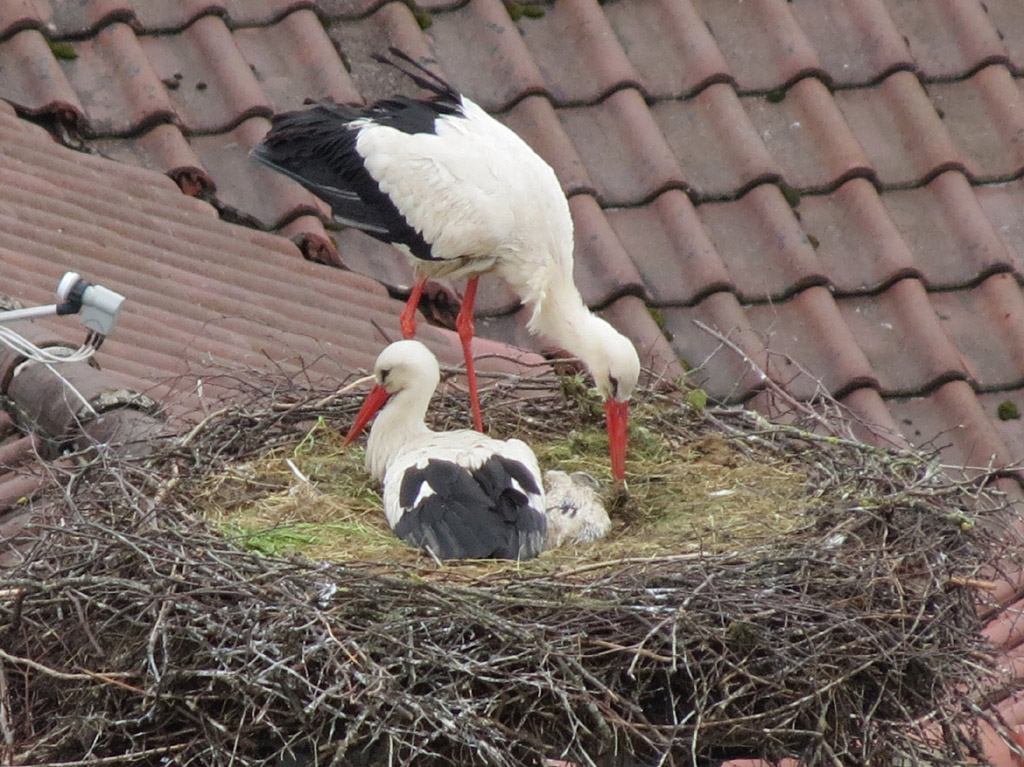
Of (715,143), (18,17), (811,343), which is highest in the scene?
(18,17)

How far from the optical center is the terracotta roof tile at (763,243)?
21.2 ft

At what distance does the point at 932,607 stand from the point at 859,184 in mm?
3035

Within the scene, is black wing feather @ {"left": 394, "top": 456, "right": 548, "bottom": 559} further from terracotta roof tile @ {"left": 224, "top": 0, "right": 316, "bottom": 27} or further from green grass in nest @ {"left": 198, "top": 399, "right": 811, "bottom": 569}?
terracotta roof tile @ {"left": 224, "top": 0, "right": 316, "bottom": 27}

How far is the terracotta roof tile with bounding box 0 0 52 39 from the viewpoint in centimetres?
639

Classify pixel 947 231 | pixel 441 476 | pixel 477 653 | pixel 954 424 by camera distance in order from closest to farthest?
pixel 477 653
pixel 441 476
pixel 954 424
pixel 947 231

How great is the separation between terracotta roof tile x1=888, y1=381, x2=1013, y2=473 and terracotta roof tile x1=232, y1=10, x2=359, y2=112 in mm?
2256

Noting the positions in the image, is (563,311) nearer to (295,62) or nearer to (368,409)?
(368,409)

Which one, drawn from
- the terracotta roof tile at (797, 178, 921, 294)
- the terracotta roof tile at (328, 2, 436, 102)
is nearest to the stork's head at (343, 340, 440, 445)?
the terracotta roof tile at (328, 2, 436, 102)

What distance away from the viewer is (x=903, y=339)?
6.40 meters

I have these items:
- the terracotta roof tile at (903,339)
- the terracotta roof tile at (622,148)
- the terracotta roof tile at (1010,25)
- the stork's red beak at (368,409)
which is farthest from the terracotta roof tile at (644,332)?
the terracotta roof tile at (1010,25)

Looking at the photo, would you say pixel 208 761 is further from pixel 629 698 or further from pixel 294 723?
pixel 629 698

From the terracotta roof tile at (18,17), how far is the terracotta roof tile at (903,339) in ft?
9.93

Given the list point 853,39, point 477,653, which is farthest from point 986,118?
point 477,653

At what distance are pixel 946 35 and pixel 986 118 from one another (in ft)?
1.49
